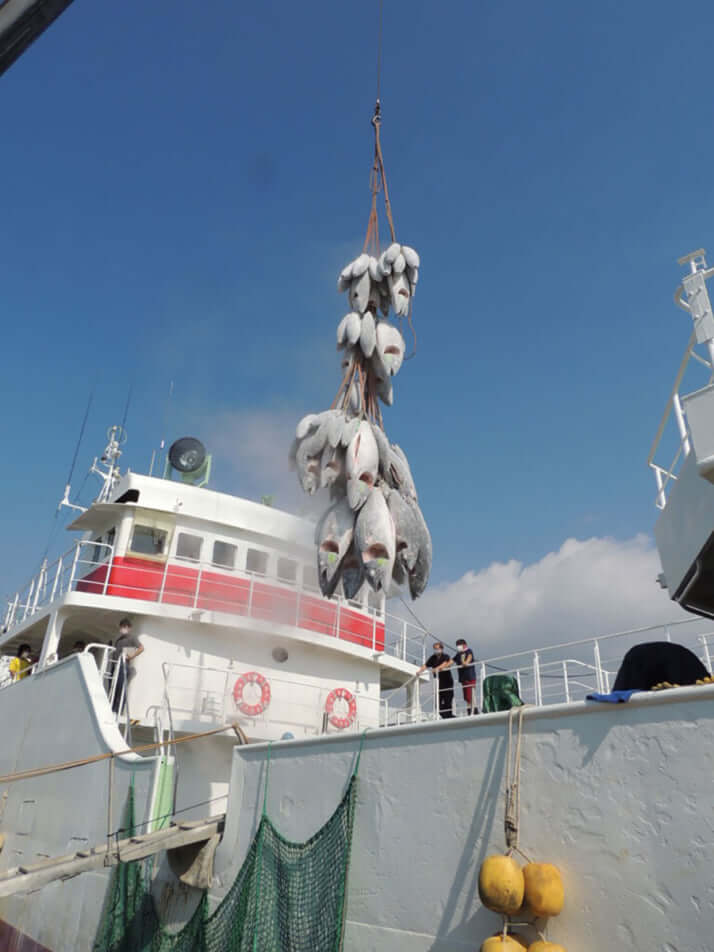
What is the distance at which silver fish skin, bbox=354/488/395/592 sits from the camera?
4.58 m

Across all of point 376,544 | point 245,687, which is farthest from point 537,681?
point 245,687

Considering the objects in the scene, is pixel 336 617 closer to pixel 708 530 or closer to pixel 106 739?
pixel 106 739

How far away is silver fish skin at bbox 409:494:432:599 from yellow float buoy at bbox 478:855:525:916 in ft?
6.44

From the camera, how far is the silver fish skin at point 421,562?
5.02 meters

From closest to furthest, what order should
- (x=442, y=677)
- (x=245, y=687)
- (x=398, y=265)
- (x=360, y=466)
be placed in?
1. (x=360, y=466)
2. (x=398, y=265)
3. (x=442, y=677)
4. (x=245, y=687)

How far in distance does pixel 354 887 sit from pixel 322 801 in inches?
34.3

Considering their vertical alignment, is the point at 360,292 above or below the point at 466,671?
above

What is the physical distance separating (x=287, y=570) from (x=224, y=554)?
1381mm

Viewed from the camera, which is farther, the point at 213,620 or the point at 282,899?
the point at 213,620

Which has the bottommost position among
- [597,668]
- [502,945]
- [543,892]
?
[502,945]

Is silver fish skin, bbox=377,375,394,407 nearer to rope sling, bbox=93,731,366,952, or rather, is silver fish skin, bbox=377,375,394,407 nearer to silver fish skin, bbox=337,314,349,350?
silver fish skin, bbox=337,314,349,350

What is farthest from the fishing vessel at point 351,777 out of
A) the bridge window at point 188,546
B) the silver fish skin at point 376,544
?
the bridge window at point 188,546

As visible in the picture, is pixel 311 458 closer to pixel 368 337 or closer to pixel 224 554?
pixel 368 337

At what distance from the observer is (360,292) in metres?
5.95
